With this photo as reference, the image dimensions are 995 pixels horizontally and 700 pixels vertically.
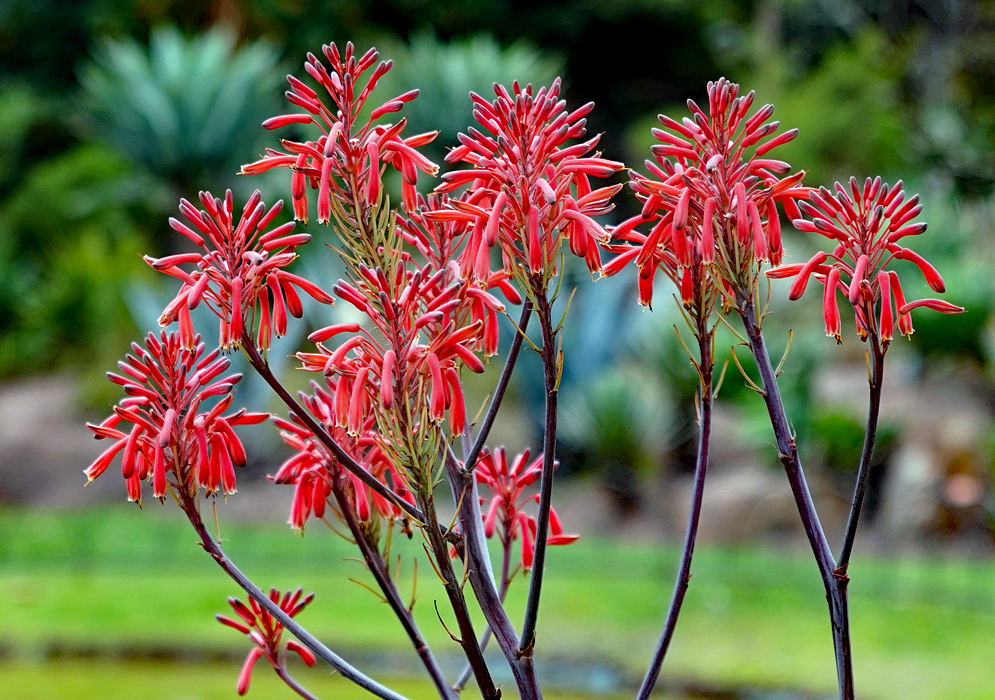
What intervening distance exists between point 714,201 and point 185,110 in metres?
9.72

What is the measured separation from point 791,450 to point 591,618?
3067 mm

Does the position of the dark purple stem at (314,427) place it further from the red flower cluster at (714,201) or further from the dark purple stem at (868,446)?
the dark purple stem at (868,446)

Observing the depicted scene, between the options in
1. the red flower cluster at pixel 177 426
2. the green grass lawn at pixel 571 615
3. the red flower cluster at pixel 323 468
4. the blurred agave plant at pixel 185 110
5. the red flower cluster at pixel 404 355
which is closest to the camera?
the red flower cluster at pixel 404 355

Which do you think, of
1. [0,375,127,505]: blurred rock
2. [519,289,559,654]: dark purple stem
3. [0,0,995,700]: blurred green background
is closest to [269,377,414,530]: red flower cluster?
[519,289,559,654]: dark purple stem

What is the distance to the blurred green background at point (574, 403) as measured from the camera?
384 centimetres

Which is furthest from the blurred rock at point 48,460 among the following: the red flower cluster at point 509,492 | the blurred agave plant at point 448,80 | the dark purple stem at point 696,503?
the dark purple stem at point 696,503

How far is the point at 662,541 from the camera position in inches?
255

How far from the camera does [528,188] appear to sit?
1289 mm

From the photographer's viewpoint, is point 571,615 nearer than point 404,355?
No

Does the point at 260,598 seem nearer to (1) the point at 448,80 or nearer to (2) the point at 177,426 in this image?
(2) the point at 177,426

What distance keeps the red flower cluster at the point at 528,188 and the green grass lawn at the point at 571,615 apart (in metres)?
2.18

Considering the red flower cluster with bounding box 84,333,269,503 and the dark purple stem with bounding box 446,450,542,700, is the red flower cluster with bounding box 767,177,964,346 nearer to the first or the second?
the dark purple stem with bounding box 446,450,542,700

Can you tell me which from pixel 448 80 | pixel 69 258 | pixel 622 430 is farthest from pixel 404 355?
pixel 69 258

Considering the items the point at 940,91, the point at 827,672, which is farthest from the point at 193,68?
the point at 940,91
